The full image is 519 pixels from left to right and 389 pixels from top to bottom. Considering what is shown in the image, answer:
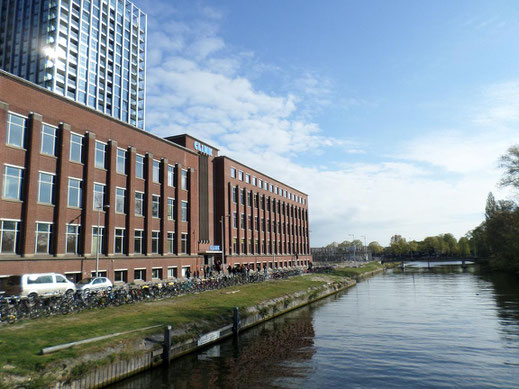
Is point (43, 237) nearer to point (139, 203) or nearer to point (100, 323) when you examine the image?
point (139, 203)

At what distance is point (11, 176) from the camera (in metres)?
33.5

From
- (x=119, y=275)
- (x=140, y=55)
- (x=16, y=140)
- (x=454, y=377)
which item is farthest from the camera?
(x=140, y=55)

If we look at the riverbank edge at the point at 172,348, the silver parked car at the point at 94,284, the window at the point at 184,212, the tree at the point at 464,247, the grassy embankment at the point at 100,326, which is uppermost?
the window at the point at 184,212

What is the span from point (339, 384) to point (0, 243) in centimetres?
2997

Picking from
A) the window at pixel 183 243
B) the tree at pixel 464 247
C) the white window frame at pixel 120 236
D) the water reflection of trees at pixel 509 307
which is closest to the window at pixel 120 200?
the white window frame at pixel 120 236

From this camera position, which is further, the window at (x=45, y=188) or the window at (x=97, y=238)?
the window at (x=97, y=238)

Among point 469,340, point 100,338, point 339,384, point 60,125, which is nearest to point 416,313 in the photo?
point 469,340

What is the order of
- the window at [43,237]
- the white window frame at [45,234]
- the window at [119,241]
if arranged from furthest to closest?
the window at [119,241] → the window at [43,237] → the white window frame at [45,234]


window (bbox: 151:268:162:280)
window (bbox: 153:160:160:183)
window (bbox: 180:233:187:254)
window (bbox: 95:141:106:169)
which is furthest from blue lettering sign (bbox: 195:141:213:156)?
window (bbox: 151:268:162:280)

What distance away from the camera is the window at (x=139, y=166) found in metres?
48.5

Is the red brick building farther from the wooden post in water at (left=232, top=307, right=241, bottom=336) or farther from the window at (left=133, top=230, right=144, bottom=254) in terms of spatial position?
the wooden post in water at (left=232, top=307, right=241, bottom=336)

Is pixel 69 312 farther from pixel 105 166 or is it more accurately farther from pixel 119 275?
pixel 105 166

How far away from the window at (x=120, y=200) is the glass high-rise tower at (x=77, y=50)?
5327 cm

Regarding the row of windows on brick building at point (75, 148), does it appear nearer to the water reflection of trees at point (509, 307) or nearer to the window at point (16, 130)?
the window at point (16, 130)
